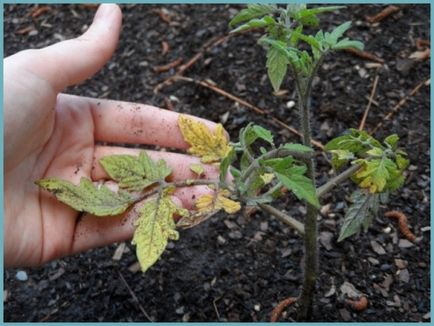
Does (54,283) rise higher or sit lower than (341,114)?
lower

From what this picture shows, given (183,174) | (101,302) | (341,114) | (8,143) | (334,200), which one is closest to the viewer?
(8,143)

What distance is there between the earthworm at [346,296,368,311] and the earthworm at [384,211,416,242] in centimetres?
24

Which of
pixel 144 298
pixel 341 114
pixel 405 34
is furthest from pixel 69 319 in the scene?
pixel 405 34

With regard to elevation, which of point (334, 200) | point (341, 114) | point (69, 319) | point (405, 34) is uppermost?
point (405, 34)

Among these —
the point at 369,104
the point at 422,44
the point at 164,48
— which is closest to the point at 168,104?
the point at 164,48

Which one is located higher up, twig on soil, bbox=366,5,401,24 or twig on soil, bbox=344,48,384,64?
twig on soil, bbox=366,5,401,24

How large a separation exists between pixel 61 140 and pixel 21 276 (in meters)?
0.46

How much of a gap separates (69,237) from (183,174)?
0.34 m

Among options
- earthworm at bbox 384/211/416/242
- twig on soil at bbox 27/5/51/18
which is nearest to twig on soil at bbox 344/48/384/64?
earthworm at bbox 384/211/416/242

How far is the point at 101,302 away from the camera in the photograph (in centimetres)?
179

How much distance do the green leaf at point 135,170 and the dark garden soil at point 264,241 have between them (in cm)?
41

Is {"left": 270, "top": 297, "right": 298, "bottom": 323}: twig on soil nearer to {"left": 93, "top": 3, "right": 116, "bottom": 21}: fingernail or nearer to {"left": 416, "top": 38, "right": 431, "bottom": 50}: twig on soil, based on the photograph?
{"left": 93, "top": 3, "right": 116, "bottom": 21}: fingernail

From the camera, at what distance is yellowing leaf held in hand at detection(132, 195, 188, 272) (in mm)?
1328

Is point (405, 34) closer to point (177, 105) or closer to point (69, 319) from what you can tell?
point (177, 105)
